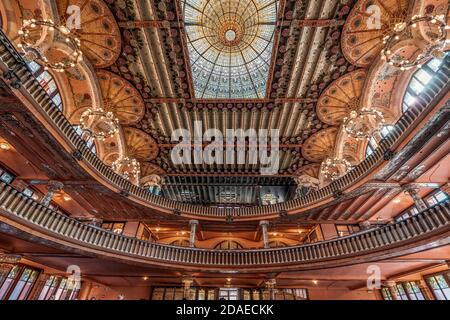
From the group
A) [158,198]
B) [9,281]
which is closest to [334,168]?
[158,198]

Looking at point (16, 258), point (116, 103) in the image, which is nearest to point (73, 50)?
point (116, 103)

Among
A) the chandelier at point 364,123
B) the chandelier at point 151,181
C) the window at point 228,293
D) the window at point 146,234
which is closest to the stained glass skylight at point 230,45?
the chandelier at point 364,123

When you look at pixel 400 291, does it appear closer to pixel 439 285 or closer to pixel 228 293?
pixel 439 285

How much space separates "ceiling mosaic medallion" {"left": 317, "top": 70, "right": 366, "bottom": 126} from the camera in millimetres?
14133

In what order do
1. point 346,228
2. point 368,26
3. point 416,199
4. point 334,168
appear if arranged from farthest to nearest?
point 334,168, point 346,228, point 368,26, point 416,199

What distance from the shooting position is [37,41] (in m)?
9.18

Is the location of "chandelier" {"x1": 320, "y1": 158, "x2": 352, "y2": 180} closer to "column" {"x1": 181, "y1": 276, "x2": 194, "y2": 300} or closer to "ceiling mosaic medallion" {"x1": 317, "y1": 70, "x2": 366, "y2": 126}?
"ceiling mosaic medallion" {"x1": 317, "y1": 70, "x2": 366, "y2": 126}

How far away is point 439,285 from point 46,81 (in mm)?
24425

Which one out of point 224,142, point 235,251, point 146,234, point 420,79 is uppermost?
point 224,142

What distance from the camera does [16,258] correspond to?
9836mm

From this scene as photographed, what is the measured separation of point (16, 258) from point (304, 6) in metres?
18.0

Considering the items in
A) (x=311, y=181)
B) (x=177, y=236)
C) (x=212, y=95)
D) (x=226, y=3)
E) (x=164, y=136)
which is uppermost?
(x=226, y=3)
